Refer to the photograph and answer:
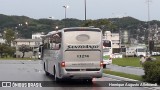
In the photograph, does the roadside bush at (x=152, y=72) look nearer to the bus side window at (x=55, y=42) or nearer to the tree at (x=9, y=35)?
the bus side window at (x=55, y=42)

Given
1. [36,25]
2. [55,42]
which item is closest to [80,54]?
[55,42]

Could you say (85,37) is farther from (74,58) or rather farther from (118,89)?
(118,89)

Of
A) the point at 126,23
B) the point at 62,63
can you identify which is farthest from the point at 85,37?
the point at 126,23

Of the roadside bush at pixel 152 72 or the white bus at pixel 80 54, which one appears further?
the white bus at pixel 80 54

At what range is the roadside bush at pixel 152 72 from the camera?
842 inches

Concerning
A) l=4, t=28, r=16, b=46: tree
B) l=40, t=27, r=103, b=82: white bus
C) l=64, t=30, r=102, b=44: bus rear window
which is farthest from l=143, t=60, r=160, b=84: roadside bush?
l=4, t=28, r=16, b=46: tree

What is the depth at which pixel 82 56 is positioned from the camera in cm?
2286

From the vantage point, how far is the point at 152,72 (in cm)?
2177

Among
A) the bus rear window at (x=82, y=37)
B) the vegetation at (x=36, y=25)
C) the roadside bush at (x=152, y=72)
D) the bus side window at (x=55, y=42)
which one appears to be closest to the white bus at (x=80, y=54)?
the bus rear window at (x=82, y=37)

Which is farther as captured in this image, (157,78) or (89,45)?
(89,45)

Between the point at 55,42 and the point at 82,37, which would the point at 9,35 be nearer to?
the point at 55,42

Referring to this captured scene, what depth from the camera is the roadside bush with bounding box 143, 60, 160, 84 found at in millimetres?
21391

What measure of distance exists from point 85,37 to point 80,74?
216 centimetres

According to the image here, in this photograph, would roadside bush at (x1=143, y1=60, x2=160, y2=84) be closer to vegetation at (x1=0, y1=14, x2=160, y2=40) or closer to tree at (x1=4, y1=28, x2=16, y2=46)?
tree at (x1=4, y1=28, x2=16, y2=46)
